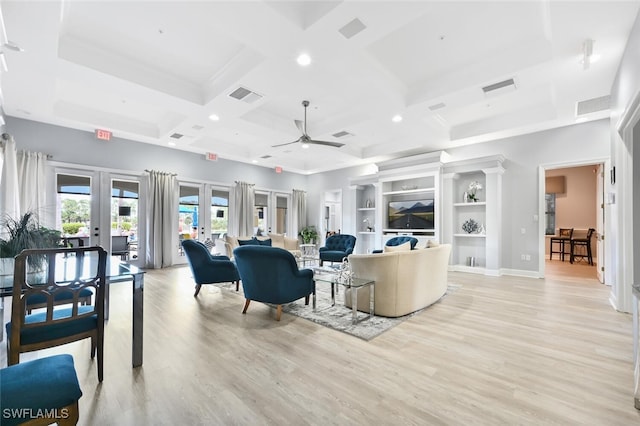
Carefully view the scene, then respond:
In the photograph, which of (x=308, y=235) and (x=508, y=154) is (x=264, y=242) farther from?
(x=508, y=154)

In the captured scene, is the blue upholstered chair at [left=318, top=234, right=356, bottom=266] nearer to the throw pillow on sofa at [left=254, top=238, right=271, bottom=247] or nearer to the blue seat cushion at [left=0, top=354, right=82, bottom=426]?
the throw pillow on sofa at [left=254, top=238, right=271, bottom=247]

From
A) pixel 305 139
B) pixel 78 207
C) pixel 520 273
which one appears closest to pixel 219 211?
pixel 78 207

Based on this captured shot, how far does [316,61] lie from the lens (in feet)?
11.0

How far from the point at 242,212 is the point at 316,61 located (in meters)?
6.06

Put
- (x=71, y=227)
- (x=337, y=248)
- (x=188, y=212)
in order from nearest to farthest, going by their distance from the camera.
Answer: (x=71, y=227) < (x=337, y=248) < (x=188, y=212)

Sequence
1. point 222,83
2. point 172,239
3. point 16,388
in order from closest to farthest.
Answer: point 16,388
point 222,83
point 172,239

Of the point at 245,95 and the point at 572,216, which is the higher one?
the point at 245,95

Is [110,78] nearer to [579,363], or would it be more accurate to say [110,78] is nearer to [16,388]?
[16,388]

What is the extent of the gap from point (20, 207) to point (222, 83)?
178 inches

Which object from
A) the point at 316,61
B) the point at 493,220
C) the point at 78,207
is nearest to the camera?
the point at 316,61

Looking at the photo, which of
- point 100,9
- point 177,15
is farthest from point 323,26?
point 100,9

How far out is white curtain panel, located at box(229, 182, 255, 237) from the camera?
858 cm

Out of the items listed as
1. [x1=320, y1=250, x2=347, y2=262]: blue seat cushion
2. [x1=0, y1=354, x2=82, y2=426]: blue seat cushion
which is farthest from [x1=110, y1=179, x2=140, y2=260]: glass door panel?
[x1=0, y1=354, x2=82, y2=426]: blue seat cushion

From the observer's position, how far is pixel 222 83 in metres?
4.12
